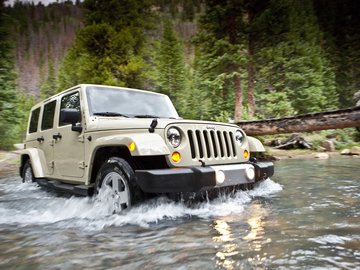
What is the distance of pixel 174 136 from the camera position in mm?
4129

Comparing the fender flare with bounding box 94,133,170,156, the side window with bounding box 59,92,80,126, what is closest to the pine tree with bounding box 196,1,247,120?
the side window with bounding box 59,92,80,126

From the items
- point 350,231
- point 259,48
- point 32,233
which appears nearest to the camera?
point 350,231

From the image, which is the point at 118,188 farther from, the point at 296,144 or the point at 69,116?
the point at 296,144

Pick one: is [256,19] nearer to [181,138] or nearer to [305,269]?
[181,138]

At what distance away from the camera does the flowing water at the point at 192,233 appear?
262 centimetres

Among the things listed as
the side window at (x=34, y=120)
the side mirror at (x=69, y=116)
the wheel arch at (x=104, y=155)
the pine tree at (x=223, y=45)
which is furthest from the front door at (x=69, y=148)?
the pine tree at (x=223, y=45)

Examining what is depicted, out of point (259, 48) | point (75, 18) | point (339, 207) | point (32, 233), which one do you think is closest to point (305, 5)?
point (259, 48)

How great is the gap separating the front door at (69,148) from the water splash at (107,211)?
457 millimetres

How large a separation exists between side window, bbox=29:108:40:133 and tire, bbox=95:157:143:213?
10.7 ft

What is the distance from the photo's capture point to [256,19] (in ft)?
64.4

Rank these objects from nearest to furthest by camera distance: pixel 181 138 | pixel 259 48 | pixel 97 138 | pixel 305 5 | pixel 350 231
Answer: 1. pixel 350 231
2. pixel 181 138
3. pixel 97 138
4. pixel 259 48
5. pixel 305 5

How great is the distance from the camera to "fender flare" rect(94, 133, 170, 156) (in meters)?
3.78

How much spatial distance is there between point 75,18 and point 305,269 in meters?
189

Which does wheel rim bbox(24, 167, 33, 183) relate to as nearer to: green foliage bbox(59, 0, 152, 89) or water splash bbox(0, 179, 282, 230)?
water splash bbox(0, 179, 282, 230)
